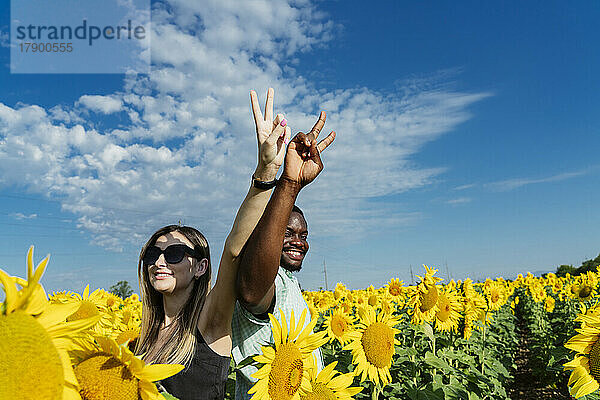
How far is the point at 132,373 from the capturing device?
1174 mm

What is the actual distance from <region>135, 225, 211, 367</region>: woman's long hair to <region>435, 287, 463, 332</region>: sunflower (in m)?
4.31

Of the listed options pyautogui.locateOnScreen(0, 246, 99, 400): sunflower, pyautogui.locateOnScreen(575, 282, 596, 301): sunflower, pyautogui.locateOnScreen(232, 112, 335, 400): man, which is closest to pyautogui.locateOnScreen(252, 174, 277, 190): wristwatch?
pyautogui.locateOnScreen(232, 112, 335, 400): man

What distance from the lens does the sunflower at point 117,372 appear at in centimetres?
112

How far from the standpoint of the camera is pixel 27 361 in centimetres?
85

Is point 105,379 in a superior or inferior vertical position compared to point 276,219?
inferior

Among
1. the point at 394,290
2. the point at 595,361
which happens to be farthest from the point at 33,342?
the point at 394,290

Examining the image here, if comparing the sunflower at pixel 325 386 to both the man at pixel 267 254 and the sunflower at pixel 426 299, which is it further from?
the sunflower at pixel 426 299

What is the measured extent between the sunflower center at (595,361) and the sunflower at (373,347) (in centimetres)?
151

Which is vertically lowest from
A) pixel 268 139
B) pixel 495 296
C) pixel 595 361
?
pixel 595 361

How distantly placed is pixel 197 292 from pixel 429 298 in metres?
4.18

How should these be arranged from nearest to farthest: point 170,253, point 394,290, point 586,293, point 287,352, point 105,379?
point 105,379
point 287,352
point 170,253
point 394,290
point 586,293

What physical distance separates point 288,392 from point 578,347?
2532 mm

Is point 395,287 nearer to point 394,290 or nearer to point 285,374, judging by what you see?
point 394,290

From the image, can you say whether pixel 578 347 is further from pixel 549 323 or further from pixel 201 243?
pixel 549 323
